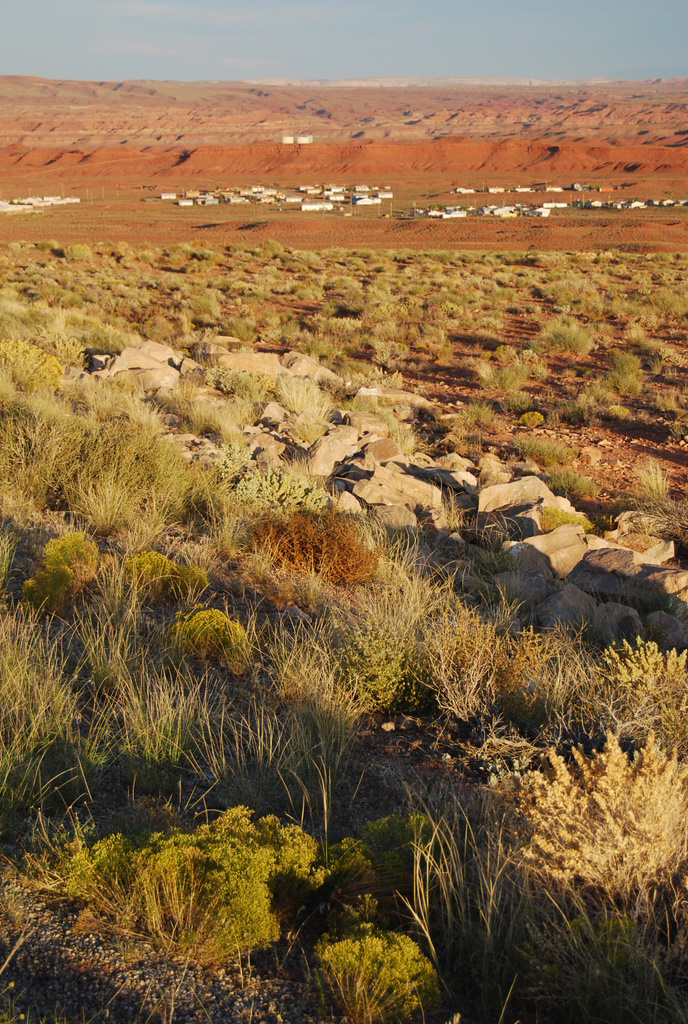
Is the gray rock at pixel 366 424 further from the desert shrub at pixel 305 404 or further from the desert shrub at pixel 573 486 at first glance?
the desert shrub at pixel 573 486

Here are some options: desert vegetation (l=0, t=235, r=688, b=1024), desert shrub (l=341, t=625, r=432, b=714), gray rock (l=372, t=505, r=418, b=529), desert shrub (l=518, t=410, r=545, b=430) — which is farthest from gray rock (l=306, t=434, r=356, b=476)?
desert shrub (l=518, t=410, r=545, b=430)

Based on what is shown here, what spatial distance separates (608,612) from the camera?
19.4 feet

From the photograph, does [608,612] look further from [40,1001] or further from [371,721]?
[40,1001]

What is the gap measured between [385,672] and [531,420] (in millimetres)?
9674

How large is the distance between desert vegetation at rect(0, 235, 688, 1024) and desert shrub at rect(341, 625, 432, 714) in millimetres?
19

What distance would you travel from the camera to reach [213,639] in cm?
447

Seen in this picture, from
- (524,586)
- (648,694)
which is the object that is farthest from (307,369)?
(648,694)

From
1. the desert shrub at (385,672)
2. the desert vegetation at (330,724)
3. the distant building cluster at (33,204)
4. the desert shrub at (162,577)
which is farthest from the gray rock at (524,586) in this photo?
the distant building cluster at (33,204)

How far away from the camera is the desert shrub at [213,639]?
4.43 metres

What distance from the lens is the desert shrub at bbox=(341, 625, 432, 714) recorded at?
13.8ft

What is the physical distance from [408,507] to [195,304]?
14.7 metres

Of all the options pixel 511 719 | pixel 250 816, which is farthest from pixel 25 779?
pixel 511 719

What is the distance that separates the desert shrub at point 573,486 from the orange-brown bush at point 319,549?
4346mm

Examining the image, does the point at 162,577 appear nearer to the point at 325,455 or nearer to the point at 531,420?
the point at 325,455
